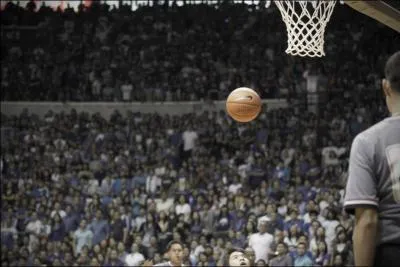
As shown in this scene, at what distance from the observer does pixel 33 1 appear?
26016 millimetres

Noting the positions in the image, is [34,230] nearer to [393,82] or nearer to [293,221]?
[293,221]

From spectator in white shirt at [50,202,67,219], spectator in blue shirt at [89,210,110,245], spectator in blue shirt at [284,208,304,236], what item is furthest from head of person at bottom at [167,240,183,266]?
spectator in white shirt at [50,202,67,219]

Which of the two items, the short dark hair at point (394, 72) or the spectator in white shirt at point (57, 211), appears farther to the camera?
the spectator in white shirt at point (57, 211)

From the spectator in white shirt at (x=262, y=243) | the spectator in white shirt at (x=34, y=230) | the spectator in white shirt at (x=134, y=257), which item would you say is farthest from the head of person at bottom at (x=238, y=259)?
the spectator in white shirt at (x=34, y=230)

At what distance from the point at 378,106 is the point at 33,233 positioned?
27.3 feet

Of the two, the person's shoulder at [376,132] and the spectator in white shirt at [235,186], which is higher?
the person's shoulder at [376,132]

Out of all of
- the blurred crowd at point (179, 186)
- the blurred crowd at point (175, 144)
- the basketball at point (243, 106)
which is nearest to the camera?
the basketball at point (243, 106)

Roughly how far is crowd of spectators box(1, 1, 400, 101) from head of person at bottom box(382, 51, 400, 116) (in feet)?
54.5

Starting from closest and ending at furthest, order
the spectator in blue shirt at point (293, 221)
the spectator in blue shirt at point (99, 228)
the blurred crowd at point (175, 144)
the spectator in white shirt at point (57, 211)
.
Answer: the spectator in blue shirt at point (293, 221)
the blurred crowd at point (175, 144)
the spectator in blue shirt at point (99, 228)
the spectator in white shirt at point (57, 211)

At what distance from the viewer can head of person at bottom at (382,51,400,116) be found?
118 inches

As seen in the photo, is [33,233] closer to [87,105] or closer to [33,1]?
[87,105]

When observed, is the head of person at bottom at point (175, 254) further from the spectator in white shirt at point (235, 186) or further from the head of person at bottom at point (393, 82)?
the spectator in white shirt at point (235, 186)

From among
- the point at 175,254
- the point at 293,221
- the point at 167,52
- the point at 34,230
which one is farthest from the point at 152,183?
the point at 175,254

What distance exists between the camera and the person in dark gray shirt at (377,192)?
293 centimetres
